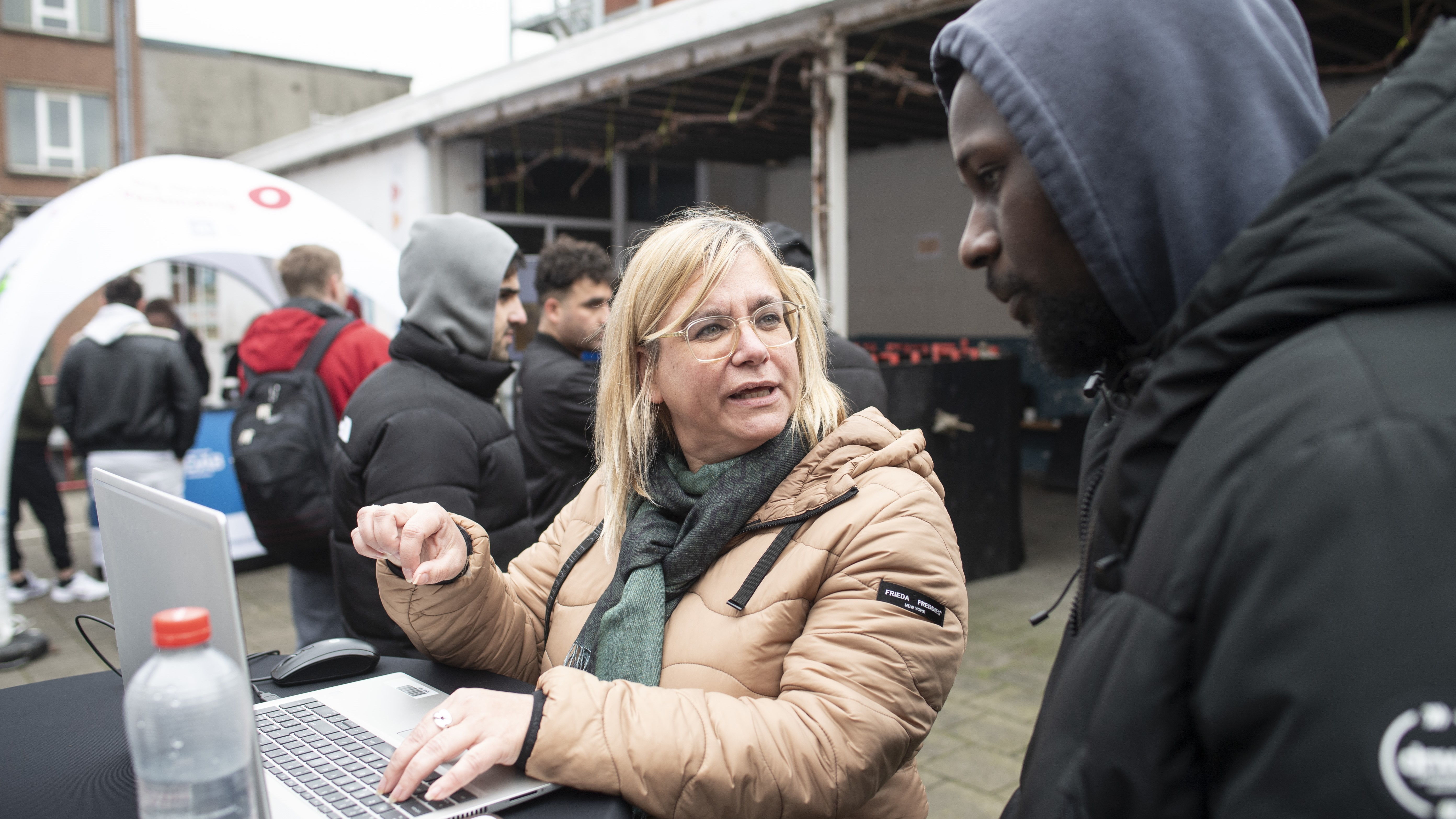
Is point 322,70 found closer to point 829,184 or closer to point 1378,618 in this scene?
point 829,184

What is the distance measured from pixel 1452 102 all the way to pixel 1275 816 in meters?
0.51

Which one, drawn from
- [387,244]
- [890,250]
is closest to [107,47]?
[890,250]

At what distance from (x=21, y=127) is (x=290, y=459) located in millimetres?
25476

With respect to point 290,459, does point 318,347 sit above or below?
above

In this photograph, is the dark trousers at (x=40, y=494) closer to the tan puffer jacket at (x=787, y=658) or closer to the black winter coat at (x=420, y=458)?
the black winter coat at (x=420, y=458)

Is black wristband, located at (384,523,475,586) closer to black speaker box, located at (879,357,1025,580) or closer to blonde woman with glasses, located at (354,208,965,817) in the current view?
blonde woman with glasses, located at (354,208,965,817)

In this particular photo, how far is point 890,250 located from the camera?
11.8m

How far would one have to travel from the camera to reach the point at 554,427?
360 cm

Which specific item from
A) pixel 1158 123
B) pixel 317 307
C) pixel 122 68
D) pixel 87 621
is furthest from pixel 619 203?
pixel 122 68

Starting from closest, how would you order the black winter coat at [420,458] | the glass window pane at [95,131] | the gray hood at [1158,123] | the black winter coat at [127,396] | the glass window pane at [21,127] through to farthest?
the gray hood at [1158,123] < the black winter coat at [420,458] < the black winter coat at [127,396] < the glass window pane at [21,127] < the glass window pane at [95,131]

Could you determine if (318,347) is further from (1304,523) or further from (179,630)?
(1304,523)

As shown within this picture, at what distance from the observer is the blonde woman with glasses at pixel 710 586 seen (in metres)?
1.23

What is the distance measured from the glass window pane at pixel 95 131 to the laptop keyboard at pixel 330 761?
2648 centimetres

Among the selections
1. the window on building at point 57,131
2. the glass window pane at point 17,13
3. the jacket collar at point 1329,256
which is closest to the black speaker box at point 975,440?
the jacket collar at point 1329,256
